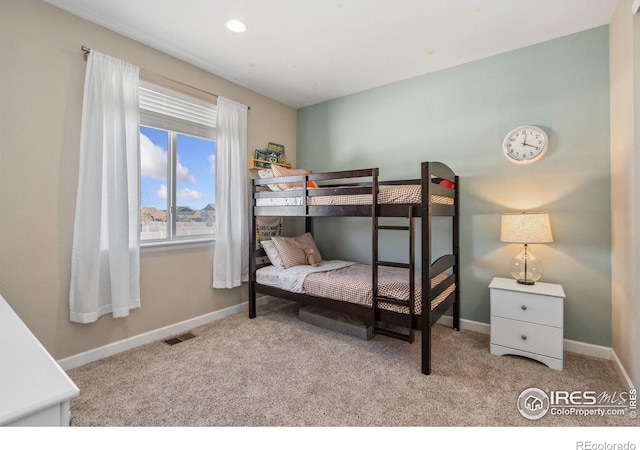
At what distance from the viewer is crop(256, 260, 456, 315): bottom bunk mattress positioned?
2318 millimetres

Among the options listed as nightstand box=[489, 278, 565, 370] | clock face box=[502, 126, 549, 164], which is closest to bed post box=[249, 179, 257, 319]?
nightstand box=[489, 278, 565, 370]

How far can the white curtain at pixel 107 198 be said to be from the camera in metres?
2.19

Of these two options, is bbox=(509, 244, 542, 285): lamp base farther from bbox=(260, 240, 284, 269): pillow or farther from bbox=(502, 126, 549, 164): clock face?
bbox=(260, 240, 284, 269): pillow

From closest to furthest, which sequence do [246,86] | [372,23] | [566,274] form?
1. [372,23]
2. [566,274]
3. [246,86]

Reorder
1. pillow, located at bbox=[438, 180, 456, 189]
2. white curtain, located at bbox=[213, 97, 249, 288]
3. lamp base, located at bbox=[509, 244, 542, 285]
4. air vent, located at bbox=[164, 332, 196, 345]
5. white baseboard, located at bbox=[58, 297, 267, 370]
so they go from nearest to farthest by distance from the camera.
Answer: white baseboard, located at bbox=[58, 297, 267, 370], lamp base, located at bbox=[509, 244, 542, 285], air vent, located at bbox=[164, 332, 196, 345], pillow, located at bbox=[438, 180, 456, 189], white curtain, located at bbox=[213, 97, 249, 288]

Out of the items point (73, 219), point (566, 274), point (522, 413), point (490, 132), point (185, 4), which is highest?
point (185, 4)

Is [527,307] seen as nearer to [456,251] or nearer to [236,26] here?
[456,251]

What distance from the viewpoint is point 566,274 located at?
2.47 m

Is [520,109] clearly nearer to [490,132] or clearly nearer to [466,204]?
[490,132]

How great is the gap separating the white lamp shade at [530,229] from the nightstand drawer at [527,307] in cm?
41

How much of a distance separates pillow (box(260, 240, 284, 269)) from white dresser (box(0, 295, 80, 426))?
2281mm

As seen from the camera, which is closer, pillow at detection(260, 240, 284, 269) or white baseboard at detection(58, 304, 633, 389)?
white baseboard at detection(58, 304, 633, 389)

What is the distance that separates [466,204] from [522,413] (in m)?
1.77

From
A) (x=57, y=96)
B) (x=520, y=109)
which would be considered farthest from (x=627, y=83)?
(x=57, y=96)
